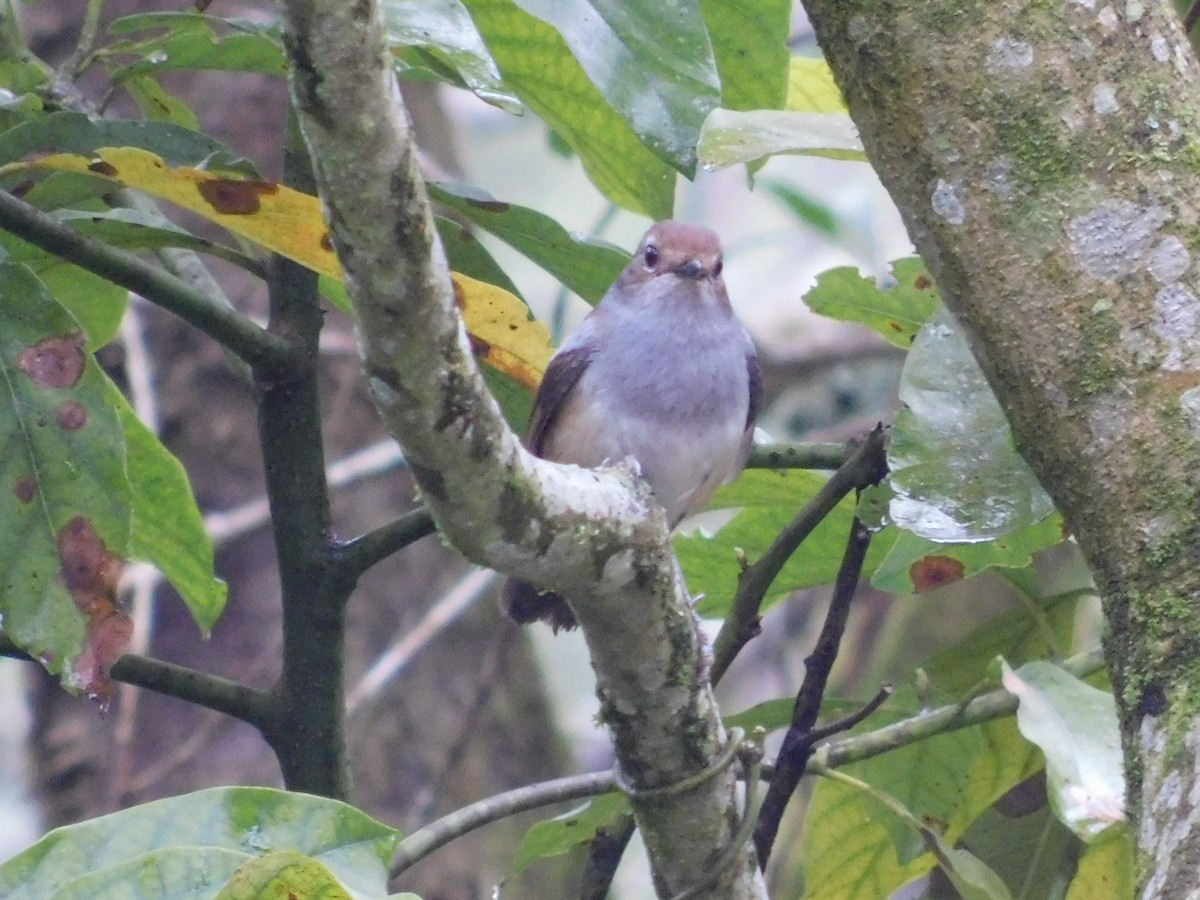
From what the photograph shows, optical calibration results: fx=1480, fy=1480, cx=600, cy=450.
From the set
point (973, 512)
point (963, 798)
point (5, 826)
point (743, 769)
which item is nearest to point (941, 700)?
point (963, 798)

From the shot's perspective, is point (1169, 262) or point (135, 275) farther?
point (135, 275)

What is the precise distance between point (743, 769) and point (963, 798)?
1.66 ft

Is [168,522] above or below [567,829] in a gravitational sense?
above

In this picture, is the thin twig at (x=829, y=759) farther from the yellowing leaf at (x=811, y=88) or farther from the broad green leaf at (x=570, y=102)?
the yellowing leaf at (x=811, y=88)

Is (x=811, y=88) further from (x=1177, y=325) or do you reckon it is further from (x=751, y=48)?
(x=1177, y=325)

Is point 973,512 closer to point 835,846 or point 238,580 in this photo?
point 835,846

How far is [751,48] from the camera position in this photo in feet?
8.08

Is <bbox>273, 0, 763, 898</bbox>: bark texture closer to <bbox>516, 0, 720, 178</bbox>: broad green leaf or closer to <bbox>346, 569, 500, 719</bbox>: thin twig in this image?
<bbox>516, 0, 720, 178</bbox>: broad green leaf

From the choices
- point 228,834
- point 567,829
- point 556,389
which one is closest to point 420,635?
point 556,389

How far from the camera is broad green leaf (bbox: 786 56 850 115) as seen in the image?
2.88m

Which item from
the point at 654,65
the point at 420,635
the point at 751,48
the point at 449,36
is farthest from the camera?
the point at 420,635

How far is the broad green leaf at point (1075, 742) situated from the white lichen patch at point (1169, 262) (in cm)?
60

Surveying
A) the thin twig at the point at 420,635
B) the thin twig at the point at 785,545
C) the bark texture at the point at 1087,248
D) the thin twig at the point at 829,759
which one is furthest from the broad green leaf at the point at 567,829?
the thin twig at the point at 420,635

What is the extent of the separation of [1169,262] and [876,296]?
35.5 inches
